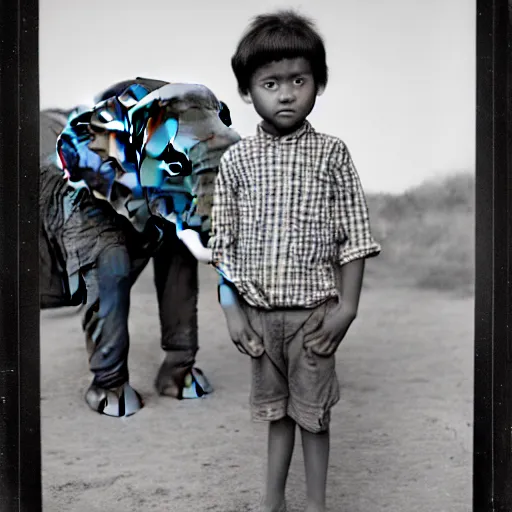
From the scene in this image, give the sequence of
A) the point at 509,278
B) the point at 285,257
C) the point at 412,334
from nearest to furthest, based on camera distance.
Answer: the point at 285,257, the point at 509,278, the point at 412,334

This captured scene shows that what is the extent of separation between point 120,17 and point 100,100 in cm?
24

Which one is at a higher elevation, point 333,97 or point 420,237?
point 333,97

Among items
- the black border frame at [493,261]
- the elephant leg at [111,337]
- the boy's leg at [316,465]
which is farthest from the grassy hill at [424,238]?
the elephant leg at [111,337]

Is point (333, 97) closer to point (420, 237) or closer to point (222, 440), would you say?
point (420, 237)

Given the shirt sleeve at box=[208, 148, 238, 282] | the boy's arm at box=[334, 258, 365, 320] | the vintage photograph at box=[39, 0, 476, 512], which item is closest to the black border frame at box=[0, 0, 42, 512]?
the vintage photograph at box=[39, 0, 476, 512]

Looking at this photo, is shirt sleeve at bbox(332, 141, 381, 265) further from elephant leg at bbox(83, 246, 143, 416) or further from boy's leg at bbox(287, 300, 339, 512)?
elephant leg at bbox(83, 246, 143, 416)

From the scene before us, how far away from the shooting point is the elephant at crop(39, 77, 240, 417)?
108 inches

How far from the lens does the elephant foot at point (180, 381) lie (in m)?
2.80

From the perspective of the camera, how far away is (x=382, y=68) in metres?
2.75

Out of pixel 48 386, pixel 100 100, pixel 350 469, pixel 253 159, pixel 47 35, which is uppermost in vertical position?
pixel 47 35

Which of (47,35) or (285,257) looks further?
(47,35)

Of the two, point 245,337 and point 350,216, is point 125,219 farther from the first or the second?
point 350,216

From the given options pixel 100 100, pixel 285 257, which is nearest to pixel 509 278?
pixel 285 257

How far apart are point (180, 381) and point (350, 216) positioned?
0.74 meters
